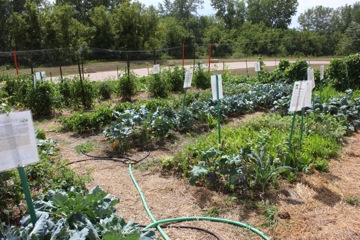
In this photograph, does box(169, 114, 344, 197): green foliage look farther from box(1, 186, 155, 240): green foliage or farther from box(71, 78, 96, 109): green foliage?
box(71, 78, 96, 109): green foliage

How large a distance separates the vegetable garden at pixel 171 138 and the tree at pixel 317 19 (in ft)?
190

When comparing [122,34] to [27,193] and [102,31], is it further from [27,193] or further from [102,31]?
[27,193]

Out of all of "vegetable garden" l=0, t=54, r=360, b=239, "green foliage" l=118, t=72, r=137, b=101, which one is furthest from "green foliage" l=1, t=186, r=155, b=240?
"green foliage" l=118, t=72, r=137, b=101

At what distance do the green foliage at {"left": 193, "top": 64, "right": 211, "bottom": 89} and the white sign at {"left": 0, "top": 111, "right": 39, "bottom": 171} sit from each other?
357 inches

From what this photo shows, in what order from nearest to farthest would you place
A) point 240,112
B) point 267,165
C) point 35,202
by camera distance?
point 35,202, point 267,165, point 240,112

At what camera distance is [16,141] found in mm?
2016

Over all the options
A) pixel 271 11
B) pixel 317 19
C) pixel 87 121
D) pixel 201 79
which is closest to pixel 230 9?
pixel 271 11

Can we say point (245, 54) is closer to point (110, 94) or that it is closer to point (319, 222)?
point (110, 94)

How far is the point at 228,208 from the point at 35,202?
192cm

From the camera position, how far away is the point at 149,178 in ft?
13.2

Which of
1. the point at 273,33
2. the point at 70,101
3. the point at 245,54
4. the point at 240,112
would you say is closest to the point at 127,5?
the point at 245,54

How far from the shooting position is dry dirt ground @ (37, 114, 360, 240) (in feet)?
9.45

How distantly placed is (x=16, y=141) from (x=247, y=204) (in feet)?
7.86

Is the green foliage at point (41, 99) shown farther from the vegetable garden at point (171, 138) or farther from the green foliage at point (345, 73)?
the green foliage at point (345, 73)
